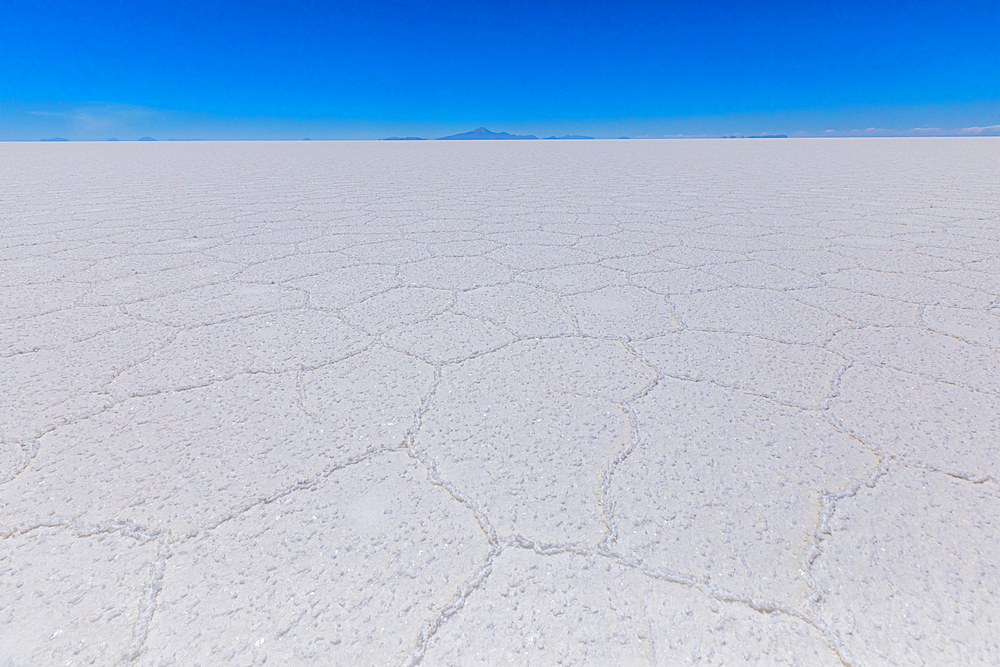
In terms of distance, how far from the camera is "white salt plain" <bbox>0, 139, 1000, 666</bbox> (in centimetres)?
56

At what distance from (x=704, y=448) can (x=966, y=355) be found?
87 centimetres

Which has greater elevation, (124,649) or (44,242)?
(44,242)

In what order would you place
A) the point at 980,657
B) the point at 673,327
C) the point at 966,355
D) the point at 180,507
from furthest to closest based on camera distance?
the point at 673,327
the point at 966,355
the point at 180,507
the point at 980,657

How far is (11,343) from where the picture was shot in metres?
1.20

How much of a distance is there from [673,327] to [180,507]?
1.24 m

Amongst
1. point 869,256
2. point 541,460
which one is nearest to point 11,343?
point 541,460

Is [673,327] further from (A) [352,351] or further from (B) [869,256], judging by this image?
(B) [869,256]

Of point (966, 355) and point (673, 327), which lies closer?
point (966, 355)

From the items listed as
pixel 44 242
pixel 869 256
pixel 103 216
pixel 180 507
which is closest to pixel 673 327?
pixel 180 507

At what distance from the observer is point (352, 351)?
121 cm

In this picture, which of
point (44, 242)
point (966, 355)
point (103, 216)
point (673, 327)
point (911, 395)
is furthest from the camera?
point (103, 216)

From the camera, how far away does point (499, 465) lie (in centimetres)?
82

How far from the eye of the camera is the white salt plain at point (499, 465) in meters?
0.56

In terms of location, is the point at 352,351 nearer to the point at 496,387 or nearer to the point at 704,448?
the point at 496,387
